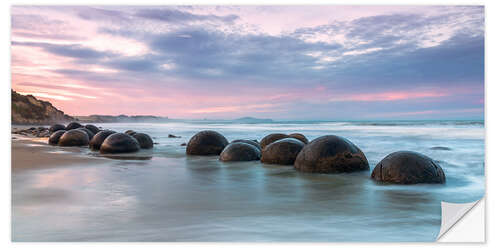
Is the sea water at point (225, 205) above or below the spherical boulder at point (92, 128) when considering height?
below

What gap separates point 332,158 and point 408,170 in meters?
1.52

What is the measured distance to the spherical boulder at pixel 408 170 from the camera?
5719mm

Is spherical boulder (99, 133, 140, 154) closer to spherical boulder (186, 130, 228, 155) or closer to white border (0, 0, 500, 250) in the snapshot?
spherical boulder (186, 130, 228, 155)

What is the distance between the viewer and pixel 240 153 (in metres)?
9.14

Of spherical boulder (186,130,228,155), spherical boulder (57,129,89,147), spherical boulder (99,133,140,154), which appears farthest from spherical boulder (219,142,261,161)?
spherical boulder (57,129,89,147)

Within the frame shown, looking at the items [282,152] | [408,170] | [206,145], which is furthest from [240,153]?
[408,170]

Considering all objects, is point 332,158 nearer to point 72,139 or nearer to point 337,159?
point 337,159

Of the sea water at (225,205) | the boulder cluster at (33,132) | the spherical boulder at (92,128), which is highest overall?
the spherical boulder at (92,128)

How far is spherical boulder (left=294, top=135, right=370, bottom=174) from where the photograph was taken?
22.6 ft

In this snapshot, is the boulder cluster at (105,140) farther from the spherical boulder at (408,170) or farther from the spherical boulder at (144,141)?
the spherical boulder at (408,170)

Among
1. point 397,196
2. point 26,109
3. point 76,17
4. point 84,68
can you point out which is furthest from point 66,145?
point 397,196

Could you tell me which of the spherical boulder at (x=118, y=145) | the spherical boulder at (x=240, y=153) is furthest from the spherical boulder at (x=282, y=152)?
the spherical boulder at (x=118, y=145)

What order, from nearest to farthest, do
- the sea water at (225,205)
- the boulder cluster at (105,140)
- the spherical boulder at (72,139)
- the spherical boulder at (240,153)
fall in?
the sea water at (225,205), the spherical boulder at (240,153), the boulder cluster at (105,140), the spherical boulder at (72,139)
